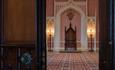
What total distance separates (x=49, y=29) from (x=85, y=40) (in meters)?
2.61

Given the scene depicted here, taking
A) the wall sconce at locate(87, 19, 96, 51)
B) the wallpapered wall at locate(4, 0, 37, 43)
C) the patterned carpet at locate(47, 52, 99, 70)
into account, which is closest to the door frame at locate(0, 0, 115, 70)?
the wallpapered wall at locate(4, 0, 37, 43)

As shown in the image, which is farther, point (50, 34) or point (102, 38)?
point (50, 34)

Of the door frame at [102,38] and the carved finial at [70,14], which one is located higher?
the carved finial at [70,14]

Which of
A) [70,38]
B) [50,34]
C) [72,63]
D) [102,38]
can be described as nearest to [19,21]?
[102,38]

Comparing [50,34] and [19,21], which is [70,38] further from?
[19,21]

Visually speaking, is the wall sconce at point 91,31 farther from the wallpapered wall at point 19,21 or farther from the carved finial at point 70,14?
the wallpapered wall at point 19,21

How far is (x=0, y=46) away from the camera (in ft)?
17.1

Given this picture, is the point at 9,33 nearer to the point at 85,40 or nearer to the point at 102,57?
the point at 102,57

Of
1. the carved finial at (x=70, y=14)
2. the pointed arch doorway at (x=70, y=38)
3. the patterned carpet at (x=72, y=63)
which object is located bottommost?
the patterned carpet at (x=72, y=63)

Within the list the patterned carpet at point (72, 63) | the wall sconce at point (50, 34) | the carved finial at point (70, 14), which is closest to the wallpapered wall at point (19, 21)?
the patterned carpet at point (72, 63)

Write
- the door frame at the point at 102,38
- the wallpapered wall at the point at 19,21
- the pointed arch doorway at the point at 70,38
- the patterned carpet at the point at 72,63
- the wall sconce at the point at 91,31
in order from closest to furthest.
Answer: the door frame at the point at 102,38, the wallpapered wall at the point at 19,21, the patterned carpet at the point at 72,63, the wall sconce at the point at 91,31, the pointed arch doorway at the point at 70,38

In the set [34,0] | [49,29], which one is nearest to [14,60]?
[34,0]

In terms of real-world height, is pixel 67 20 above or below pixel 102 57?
above

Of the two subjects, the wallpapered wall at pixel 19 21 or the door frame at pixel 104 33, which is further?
the wallpapered wall at pixel 19 21
